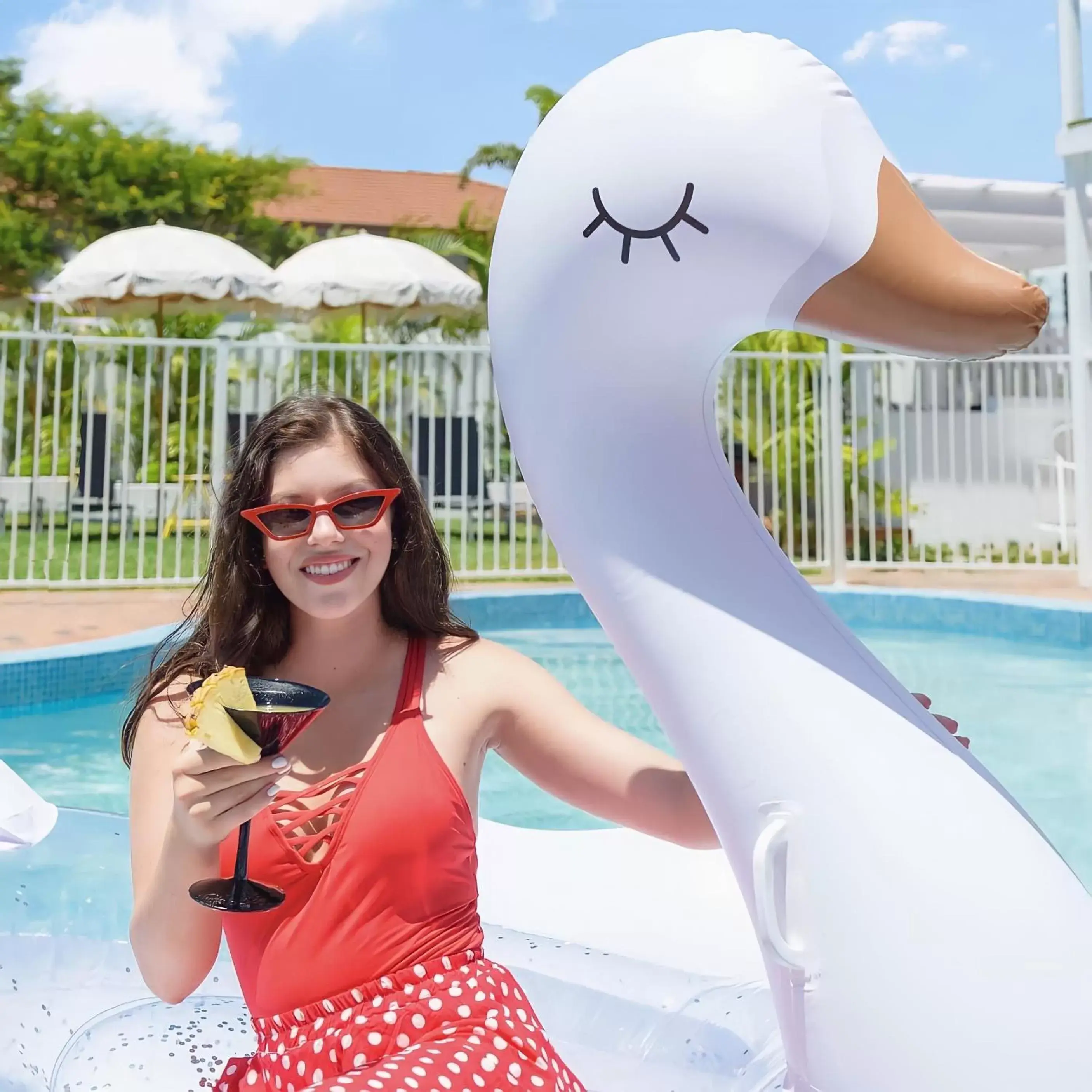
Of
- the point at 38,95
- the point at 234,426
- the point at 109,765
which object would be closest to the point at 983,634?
the point at 109,765

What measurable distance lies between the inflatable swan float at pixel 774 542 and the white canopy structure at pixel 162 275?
37.3ft

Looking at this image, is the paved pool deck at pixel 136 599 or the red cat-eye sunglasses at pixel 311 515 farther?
the paved pool deck at pixel 136 599

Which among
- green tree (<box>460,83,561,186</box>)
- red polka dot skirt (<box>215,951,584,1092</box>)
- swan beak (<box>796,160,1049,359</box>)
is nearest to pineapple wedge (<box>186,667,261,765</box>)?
red polka dot skirt (<box>215,951,584,1092</box>)

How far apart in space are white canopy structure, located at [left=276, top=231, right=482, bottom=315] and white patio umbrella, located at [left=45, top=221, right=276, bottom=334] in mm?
449

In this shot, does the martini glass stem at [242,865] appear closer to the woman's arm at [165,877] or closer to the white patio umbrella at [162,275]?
the woman's arm at [165,877]

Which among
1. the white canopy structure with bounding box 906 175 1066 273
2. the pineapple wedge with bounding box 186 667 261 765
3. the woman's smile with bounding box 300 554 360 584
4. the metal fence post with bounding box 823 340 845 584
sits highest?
the white canopy structure with bounding box 906 175 1066 273

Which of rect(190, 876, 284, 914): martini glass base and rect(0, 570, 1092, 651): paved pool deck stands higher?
rect(0, 570, 1092, 651): paved pool deck

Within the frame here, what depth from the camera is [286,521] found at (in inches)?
57.6

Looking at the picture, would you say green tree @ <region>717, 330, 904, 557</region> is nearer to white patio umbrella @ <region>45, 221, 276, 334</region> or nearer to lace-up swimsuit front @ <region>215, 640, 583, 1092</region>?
white patio umbrella @ <region>45, 221, 276, 334</region>

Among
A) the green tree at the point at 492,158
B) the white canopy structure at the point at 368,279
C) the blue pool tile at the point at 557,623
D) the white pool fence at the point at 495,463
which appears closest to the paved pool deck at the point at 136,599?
the white pool fence at the point at 495,463

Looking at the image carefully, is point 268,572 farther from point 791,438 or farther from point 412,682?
point 791,438

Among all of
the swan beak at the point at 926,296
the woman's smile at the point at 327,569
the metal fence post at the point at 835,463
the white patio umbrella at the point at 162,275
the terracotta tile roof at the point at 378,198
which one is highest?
the terracotta tile roof at the point at 378,198

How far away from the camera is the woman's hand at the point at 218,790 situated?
3.89ft

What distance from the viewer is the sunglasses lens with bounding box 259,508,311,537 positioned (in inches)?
57.3
